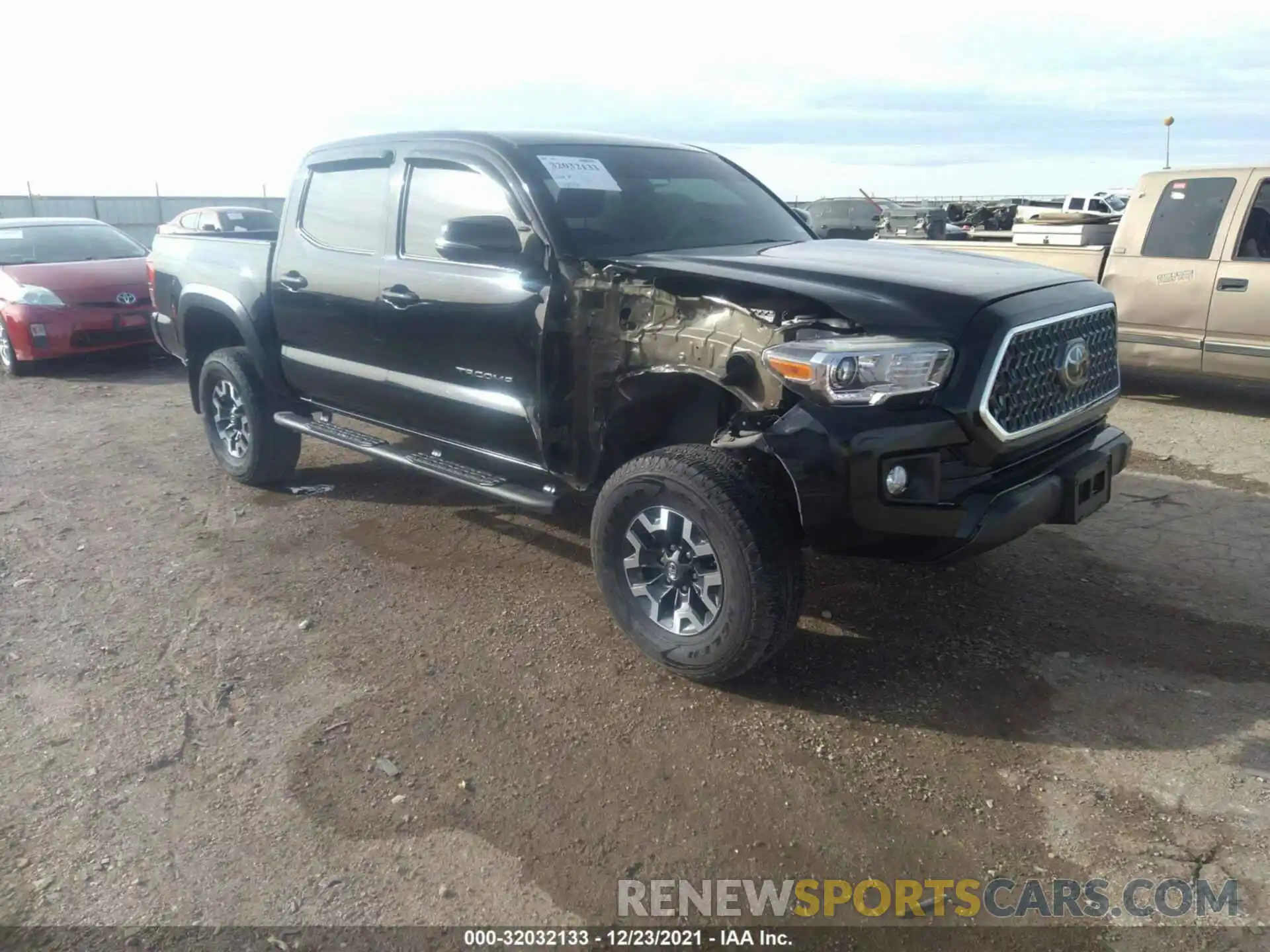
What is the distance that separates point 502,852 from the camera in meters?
2.64

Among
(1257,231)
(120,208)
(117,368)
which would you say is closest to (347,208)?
(1257,231)

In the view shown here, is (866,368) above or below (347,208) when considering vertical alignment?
below

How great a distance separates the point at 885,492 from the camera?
116 inches

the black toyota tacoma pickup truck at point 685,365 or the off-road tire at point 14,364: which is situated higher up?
the black toyota tacoma pickup truck at point 685,365

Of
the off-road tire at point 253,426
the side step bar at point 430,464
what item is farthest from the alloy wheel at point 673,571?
the off-road tire at point 253,426

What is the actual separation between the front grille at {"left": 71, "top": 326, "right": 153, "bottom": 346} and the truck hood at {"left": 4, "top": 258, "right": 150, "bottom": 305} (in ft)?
0.94

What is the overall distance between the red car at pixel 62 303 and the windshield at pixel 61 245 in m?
0.01

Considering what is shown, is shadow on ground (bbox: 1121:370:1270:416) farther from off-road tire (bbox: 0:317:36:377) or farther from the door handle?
off-road tire (bbox: 0:317:36:377)

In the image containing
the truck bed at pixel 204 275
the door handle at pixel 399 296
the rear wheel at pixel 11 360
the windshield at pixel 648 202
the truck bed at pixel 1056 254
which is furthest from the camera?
the rear wheel at pixel 11 360

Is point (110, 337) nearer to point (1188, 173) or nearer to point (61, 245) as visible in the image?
point (61, 245)

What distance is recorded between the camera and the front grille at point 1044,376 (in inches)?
122

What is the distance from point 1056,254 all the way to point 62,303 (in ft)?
30.3

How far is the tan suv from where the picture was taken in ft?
22.4

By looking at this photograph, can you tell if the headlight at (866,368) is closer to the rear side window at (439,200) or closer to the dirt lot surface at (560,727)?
the dirt lot surface at (560,727)
